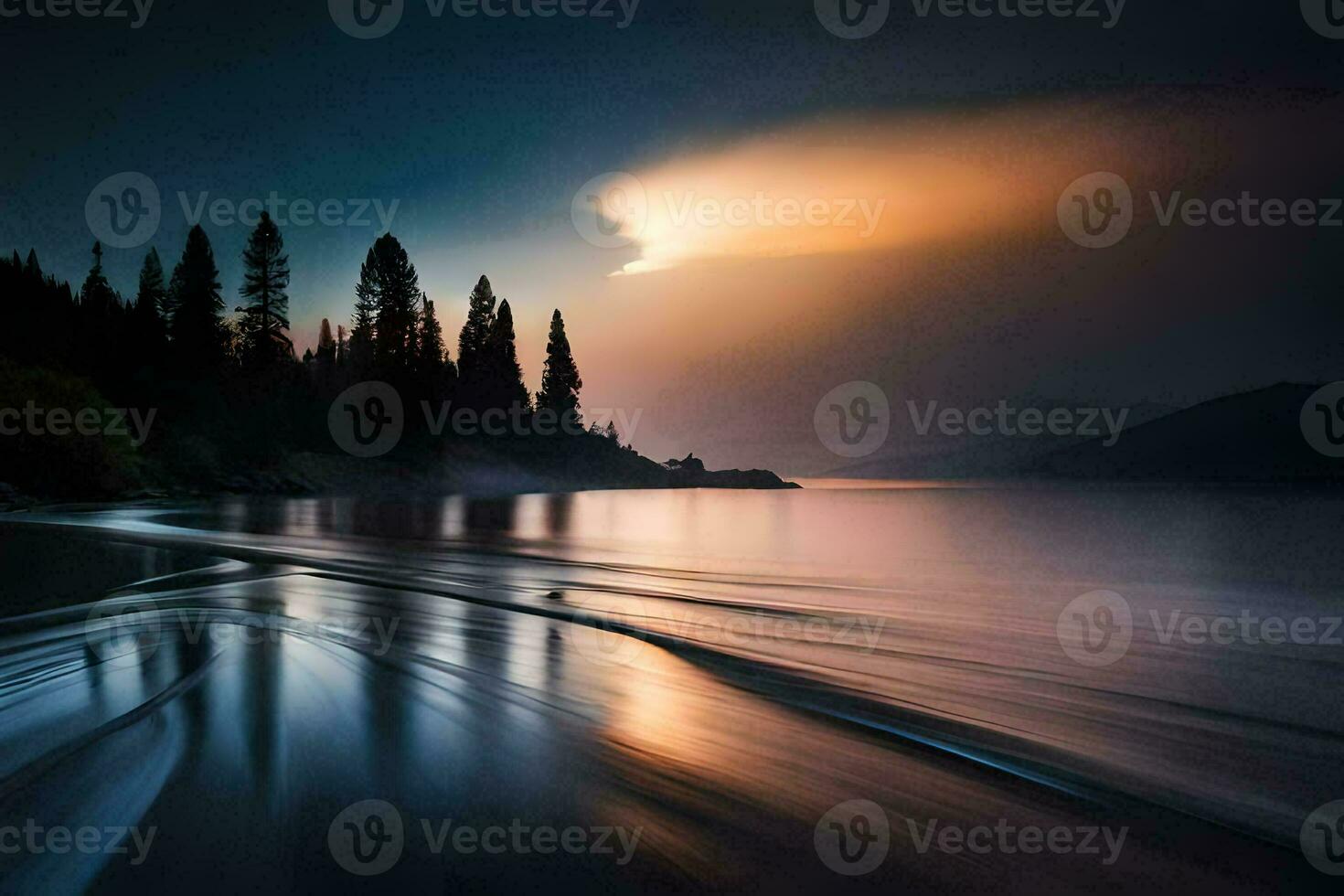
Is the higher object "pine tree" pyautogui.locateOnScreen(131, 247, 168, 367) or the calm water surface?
"pine tree" pyautogui.locateOnScreen(131, 247, 168, 367)

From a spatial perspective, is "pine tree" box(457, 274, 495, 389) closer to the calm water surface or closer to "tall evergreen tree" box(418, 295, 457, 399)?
"tall evergreen tree" box(418, 295, 457, 399)

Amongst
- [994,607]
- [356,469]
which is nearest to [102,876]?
[994,607]

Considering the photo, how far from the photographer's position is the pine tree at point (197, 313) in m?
70.4

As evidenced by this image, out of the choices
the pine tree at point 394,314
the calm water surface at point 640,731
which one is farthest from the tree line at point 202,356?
the calm water surface at point 640,731

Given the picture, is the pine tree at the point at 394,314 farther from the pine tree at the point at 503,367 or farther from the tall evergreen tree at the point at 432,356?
the pine tree at the point at 503,367

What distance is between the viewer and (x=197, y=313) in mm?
71062

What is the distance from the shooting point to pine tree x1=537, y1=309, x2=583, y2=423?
361ft

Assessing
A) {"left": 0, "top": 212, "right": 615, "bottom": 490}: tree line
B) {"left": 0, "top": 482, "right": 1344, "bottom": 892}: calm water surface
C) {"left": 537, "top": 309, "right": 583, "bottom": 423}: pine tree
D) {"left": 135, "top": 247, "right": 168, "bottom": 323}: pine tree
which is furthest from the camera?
{"left": 537, "top": 309, "right": 583, "bottom": 423}: pine tree

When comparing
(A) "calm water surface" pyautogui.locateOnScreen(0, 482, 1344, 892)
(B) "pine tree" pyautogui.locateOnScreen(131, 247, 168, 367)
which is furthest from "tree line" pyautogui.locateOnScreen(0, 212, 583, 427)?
(A) "calm water surface" pyautogui.locateOnScreen(0, 482, 1344, 892)

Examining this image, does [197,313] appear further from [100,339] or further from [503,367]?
[503,367]

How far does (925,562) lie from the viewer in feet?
81.7

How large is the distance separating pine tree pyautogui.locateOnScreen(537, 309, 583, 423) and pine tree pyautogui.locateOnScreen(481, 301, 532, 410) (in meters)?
3.43

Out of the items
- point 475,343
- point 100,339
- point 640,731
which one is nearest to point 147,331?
point 100,339

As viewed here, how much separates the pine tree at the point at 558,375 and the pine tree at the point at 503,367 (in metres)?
3.43
